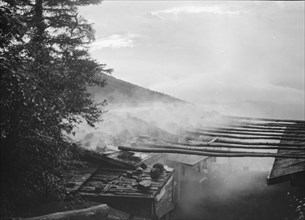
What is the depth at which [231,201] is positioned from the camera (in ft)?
99.0

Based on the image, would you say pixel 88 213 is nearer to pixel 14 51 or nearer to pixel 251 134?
pixel 14 51

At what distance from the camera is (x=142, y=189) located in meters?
14.1

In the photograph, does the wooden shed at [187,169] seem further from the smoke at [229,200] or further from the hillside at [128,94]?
the hillside at [128,94]

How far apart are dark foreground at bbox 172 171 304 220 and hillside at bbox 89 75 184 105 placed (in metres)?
9.89

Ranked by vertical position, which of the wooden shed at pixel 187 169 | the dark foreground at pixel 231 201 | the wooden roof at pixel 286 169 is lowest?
the dark foreground at pixel 231 201

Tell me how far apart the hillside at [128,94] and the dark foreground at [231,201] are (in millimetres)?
9891

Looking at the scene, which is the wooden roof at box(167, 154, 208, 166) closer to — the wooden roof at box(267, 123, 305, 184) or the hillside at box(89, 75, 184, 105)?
the hillside at box(89, 75, 184, 105)

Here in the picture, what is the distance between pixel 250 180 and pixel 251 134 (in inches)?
919

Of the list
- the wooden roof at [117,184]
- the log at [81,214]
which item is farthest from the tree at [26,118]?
the wooden roof at [117,184]

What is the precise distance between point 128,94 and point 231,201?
1580 cm

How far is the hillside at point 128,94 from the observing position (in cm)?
3331

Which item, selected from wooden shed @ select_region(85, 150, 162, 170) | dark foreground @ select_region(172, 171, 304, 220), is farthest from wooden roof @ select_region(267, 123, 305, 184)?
dark foreground @ select_region(172, 171, 304, 220)

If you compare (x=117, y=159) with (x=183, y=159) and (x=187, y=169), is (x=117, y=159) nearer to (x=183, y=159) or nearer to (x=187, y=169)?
(x=183, y=159)

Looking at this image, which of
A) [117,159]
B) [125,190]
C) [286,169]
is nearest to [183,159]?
[117,159]
